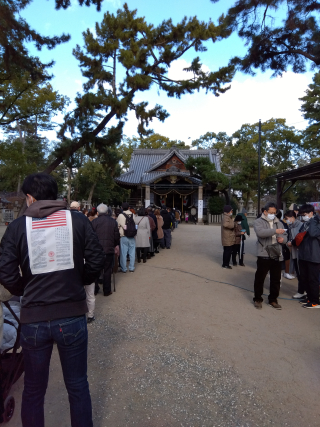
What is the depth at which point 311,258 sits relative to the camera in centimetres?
476

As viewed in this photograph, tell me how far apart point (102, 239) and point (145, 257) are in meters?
3.51

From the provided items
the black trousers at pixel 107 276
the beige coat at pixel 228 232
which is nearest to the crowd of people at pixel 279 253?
the beige coat at pixel 228 232

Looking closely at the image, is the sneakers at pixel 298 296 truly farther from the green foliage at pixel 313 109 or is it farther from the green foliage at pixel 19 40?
the green foliage at pixel 313 109

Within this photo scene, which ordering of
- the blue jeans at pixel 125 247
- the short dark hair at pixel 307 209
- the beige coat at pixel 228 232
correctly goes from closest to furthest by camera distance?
the short dark hair at pixel 307 209
the blue jeans at pixel 125 247
the beige coat at pixel 228 232

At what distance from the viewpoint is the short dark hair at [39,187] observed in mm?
1901

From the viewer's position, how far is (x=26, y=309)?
5.89 ft

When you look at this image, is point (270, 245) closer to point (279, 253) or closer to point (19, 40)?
point (279, 253)

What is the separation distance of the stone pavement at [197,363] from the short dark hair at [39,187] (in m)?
1.78

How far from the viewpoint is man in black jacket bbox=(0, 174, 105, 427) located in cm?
178

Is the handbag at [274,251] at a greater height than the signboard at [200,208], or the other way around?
the signboard at [200,208]

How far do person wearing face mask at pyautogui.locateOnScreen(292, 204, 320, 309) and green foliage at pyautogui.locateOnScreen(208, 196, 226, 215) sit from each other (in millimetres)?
Result: 19524

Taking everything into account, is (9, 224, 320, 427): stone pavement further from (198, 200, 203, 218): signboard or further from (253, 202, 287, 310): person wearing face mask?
(198, 200, 203, 218): signboard

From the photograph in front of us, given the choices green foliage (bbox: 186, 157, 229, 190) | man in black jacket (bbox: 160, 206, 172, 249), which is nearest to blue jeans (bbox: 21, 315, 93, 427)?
man in black jacket (bbox: 160, 206, 172, 249)

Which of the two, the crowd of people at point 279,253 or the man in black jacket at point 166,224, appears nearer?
the crowd of people at point 279,253
